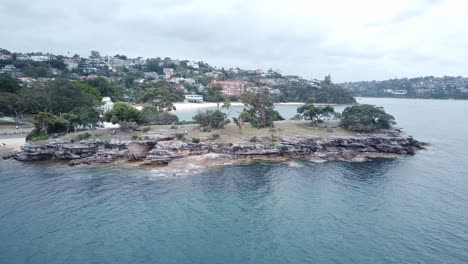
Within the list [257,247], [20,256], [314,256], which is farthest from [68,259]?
[314,256]

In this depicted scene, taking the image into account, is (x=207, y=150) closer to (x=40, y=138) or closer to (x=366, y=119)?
(x=40, y=138)

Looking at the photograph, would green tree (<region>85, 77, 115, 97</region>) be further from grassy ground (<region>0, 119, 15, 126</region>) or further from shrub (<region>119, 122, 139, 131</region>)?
shrub (<region>119, 122, 139, 131</region>)

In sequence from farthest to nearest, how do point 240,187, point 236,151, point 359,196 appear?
point 236,151 → point 240,187 → point 359,196

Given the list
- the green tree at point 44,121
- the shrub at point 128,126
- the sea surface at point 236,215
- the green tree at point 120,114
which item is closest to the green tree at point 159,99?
the green tree at point 120,114

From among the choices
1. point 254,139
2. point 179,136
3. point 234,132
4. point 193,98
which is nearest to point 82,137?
point 179,136

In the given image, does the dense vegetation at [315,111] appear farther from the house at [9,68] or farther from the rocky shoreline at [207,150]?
the house at [9,68]

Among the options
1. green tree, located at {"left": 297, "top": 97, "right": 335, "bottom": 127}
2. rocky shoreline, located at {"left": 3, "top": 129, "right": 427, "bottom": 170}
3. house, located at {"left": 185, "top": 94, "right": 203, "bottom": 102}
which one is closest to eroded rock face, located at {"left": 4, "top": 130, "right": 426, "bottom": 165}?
rocky shoreline, located at {"left": 3, "top": 129, "right": 427, "bottom": 170}

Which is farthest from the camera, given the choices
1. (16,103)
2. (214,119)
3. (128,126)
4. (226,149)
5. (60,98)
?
(60,98)

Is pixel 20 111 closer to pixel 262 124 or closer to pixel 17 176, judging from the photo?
pixel 17 176
